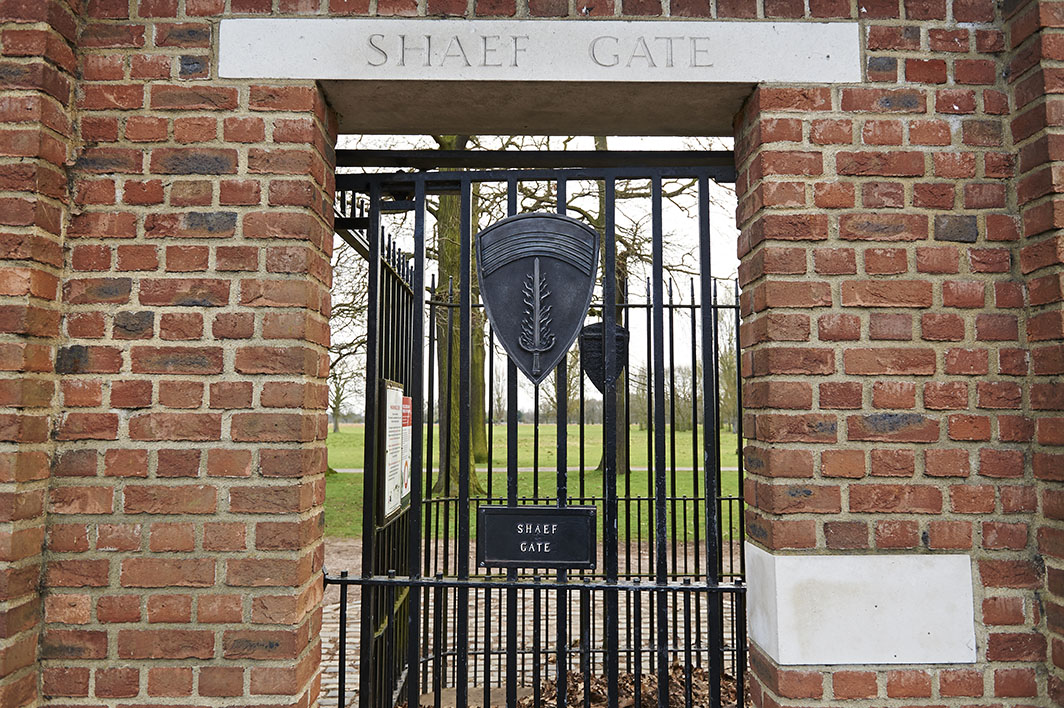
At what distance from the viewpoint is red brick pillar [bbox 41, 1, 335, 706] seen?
2.13m

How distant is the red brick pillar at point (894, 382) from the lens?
210 cm

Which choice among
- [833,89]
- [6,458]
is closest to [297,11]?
[6,458]

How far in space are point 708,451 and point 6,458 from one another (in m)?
2.25

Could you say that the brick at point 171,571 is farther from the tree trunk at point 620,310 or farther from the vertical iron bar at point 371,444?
the tree trunk at point 620,310

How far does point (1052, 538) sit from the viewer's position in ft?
6.81

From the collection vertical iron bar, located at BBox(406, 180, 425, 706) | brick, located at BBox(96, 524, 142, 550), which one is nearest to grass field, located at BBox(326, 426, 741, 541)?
vertical iron bar, located at BBox(406, 180, 425, 706)

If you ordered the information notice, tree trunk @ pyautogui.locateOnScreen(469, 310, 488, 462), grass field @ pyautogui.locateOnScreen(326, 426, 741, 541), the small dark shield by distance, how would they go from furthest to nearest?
tree trunk @ pyautogui.locateOnScreen(469, 310, 488, 462) < grass field @ pyautogui.locateOnScreen(326, 426, 741, 541) < the small dark shield < the information notice

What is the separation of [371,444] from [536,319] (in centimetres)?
86

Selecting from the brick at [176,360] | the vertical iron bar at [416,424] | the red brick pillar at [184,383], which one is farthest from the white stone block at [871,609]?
the brick at [176,360]

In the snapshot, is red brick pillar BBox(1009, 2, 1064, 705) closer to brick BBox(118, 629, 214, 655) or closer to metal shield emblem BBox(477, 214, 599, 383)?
metal shield emblem BBox(477, 214, 599, 383)

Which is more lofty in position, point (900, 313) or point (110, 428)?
point (900, 313)

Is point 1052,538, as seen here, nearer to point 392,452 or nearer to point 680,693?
point 392,452

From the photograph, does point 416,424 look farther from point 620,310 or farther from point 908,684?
point 620,310

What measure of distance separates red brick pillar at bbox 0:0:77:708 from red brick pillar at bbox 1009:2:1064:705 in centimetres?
312
